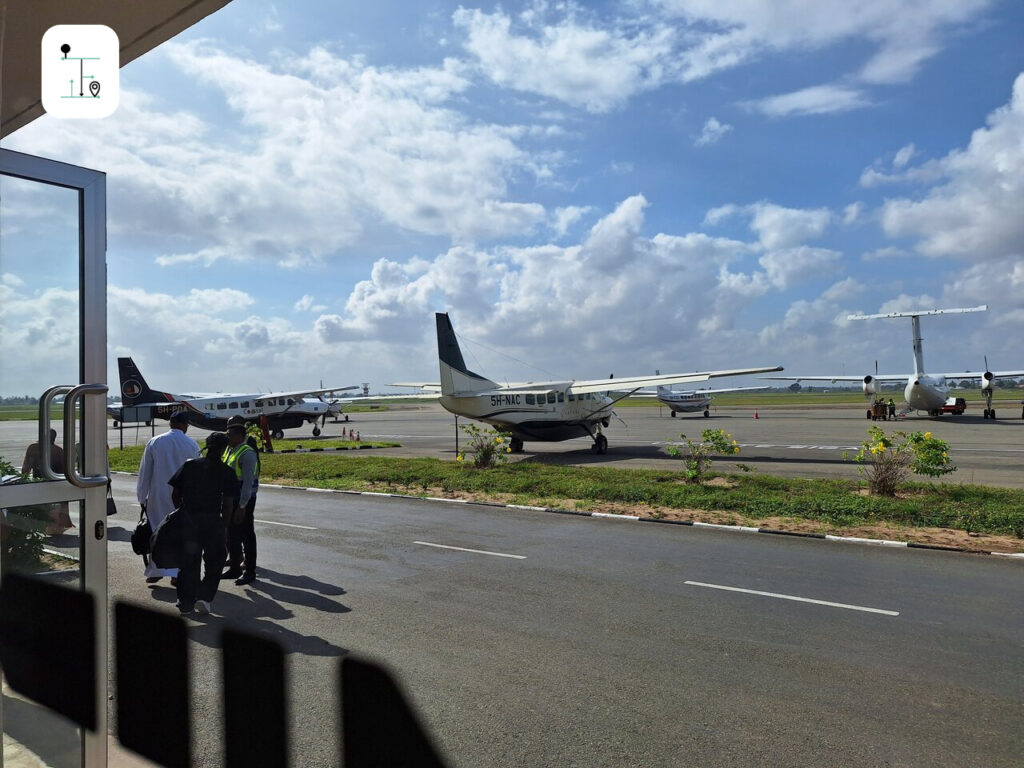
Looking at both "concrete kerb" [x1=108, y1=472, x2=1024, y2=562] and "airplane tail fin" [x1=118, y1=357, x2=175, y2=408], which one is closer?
"concrete kerb" [x1=108, y1=472, x2=1024, y2=562]

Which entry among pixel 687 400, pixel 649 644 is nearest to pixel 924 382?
pixel 687 400

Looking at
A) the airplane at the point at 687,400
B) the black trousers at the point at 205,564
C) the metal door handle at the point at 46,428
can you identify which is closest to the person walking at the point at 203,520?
the black trousers at the point at 205,564

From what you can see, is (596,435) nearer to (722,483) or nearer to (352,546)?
(722,483)

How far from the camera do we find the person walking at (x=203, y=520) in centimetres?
652

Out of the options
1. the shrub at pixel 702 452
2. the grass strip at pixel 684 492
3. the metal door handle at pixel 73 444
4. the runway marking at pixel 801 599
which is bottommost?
the runway marking at pixel 801 599

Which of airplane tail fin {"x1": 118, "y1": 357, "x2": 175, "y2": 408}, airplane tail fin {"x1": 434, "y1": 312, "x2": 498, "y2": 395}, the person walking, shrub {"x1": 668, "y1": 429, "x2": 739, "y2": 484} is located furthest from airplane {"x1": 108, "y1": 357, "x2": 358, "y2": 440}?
the person walking

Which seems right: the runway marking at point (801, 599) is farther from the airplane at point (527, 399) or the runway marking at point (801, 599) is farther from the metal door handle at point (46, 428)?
the airplane at point (527, 399)

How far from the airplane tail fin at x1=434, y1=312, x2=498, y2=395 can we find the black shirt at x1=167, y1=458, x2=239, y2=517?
17.5m

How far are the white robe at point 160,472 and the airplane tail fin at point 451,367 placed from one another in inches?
648

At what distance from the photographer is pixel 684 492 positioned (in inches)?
528

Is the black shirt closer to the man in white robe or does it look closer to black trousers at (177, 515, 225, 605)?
black trousers at (177, 515, 225, 605)

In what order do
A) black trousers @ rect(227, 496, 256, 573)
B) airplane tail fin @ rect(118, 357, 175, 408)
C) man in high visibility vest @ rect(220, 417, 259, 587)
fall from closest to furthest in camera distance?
man in high visibility vest @ rect(220, 417, 259, 587) → black trousers @ rect(227, 496, 256, 573) → airplane tail fin @ rect(118, 357, 175, 408)

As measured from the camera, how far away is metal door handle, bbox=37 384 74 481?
2.71 meters

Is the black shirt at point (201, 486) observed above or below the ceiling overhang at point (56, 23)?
below
